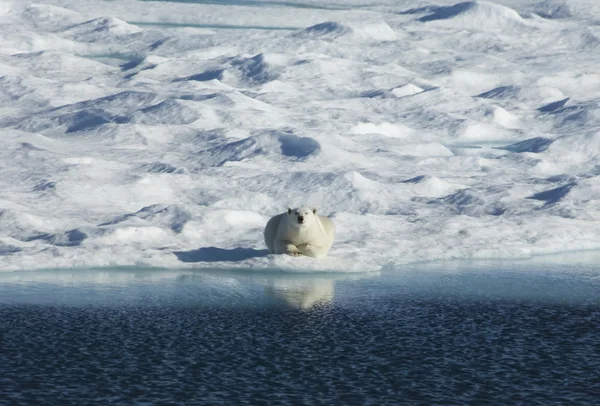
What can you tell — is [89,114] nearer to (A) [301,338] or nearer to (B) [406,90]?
(B) [406,90]

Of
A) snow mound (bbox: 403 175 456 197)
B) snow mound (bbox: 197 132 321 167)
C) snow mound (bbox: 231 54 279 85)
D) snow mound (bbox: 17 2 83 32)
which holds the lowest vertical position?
snow mound (bbox: 403 175 456 197)

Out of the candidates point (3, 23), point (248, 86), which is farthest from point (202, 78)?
point (3, 23)

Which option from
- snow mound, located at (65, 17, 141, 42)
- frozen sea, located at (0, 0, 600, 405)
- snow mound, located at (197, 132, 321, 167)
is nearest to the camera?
frozen sea, located at (0, 0, 600, 405)

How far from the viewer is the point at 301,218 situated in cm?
1764

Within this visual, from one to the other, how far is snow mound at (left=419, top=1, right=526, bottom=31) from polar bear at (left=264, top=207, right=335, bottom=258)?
1101 inches

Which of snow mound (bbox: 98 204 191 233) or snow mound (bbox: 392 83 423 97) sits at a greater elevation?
snow mound (bbox: 392 83 423 97)

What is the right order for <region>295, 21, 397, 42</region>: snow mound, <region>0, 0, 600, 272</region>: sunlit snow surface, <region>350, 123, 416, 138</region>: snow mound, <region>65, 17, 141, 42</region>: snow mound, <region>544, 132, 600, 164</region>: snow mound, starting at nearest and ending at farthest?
<region>0, 0, 600, 272</region>: sunlit snow surface, <region>544, 132, 600, 164</region>: snow mound, <region>350, 123, 416, 138</region>: snow mound, <region>295, 21, 397, 42</region>: snow mound, <region>65, 17, 141, 42</region>: snow mound

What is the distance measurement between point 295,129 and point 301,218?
12.3 m

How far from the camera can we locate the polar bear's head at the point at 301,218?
695 inches

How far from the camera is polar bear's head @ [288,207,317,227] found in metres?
17.7

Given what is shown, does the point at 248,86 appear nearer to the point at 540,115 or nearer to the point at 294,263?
the point at 540,115

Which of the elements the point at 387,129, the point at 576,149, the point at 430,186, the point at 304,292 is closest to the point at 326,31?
the point at 387,129

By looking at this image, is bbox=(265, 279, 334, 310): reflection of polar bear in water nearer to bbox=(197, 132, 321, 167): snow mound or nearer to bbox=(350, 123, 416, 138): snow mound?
bbox=(197, 132, 321, 167): snow mound

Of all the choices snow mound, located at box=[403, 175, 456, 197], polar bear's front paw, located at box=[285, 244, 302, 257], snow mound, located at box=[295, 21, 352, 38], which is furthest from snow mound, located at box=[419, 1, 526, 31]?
polar bear's front paw, located at box=[285, 244, 302, 257]
